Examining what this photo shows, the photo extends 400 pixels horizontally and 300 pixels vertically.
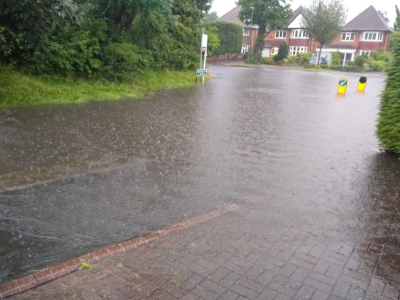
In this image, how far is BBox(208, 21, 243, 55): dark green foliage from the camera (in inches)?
1916

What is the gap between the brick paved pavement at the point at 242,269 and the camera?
10.9 ft

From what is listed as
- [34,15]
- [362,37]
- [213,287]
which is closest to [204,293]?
[213,287]

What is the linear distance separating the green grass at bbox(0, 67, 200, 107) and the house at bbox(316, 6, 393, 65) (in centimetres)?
4509

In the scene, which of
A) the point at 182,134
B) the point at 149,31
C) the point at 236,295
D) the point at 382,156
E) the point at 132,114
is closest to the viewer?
the point at 236,295

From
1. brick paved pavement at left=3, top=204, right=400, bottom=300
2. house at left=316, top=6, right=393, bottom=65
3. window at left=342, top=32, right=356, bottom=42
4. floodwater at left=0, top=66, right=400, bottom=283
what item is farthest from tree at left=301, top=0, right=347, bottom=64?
brick paved pavement at left=3, top=204, right=400, bottom=300

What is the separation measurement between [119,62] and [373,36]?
49.9 metres

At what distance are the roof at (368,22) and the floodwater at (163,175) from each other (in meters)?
49.0

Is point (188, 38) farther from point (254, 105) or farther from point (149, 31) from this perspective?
point (254, 105)

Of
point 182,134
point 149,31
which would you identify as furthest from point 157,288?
point 149,31

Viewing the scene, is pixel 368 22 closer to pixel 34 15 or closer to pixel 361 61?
pixel 361 61

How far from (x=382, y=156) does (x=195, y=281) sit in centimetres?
642

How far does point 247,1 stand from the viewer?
4744cm

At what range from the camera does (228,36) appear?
1953 inches

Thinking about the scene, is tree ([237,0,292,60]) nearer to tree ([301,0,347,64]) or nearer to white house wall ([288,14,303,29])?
tree ([301,0,347,64])
